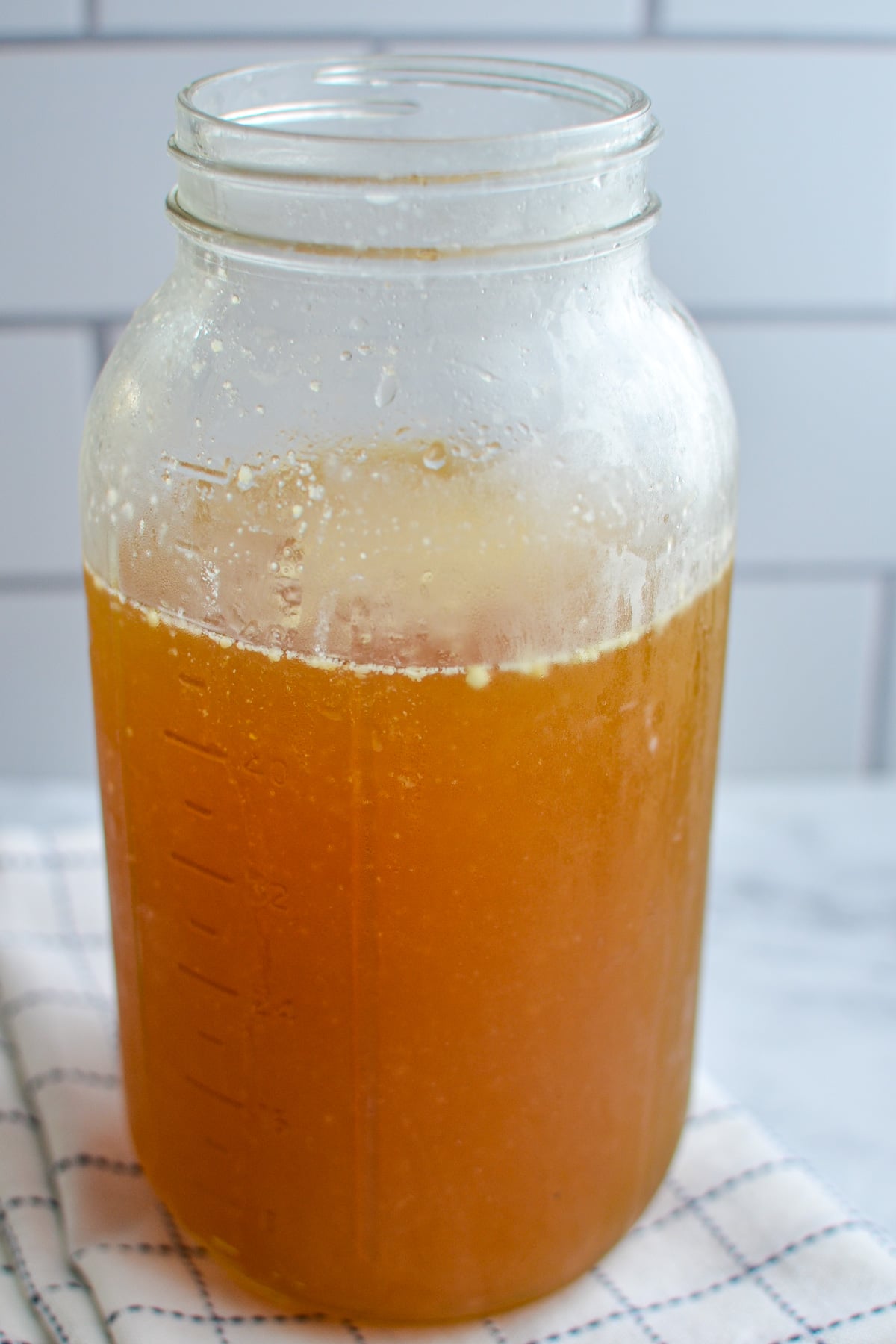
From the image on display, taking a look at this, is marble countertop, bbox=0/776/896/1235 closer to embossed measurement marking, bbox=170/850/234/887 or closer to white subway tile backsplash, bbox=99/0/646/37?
embossed measurement marking, bbox=170/850/234/887

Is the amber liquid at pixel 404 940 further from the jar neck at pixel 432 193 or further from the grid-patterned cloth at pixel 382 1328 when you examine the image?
the jar neck at pixel 432 193

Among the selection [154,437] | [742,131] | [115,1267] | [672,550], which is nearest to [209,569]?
[154,437]

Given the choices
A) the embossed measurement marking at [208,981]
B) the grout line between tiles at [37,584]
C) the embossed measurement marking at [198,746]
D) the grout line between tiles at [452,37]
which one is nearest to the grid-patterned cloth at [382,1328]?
the embossed measurement marking at [208,981]

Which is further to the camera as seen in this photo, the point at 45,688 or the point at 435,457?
the point at 45,688

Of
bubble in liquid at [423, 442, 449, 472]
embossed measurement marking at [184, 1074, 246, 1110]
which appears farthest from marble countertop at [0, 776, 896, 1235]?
bubble in liquid at [423, 442, 449, 472]

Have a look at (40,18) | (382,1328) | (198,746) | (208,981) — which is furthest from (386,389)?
(40,18)

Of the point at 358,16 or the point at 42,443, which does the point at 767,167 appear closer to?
the point at 358,16

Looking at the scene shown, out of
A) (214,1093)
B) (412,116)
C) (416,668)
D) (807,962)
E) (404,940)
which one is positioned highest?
(412,116)
